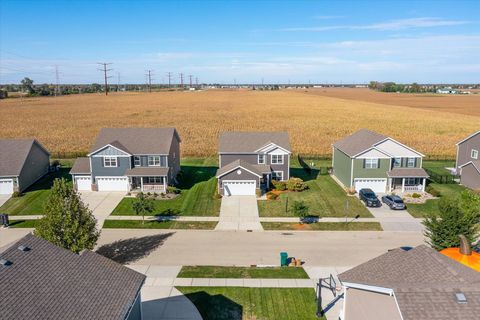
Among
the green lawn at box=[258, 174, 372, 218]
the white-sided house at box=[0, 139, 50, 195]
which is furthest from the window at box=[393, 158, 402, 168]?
the white-sided house at box=[0, 139, 50, 195]

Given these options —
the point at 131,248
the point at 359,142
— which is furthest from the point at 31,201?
the point at 359,142

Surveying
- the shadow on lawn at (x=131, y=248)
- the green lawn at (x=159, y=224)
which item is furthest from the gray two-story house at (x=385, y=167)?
the shadow on lawn at (x=131, y=248)

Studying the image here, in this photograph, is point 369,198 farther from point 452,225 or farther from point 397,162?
point 452,225

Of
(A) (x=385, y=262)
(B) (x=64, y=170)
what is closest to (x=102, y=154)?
(B) (x=64, y=170)

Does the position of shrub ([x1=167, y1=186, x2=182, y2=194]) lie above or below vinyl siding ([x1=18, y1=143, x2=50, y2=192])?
below

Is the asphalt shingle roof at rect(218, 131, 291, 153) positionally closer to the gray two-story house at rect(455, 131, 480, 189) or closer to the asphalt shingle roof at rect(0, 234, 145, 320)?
the gray two-story house at rect(455, 131, 480, 189)

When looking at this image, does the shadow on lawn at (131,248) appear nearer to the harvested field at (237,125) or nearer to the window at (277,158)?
the window at (277,158)

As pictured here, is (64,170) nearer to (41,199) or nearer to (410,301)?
(41,199)
